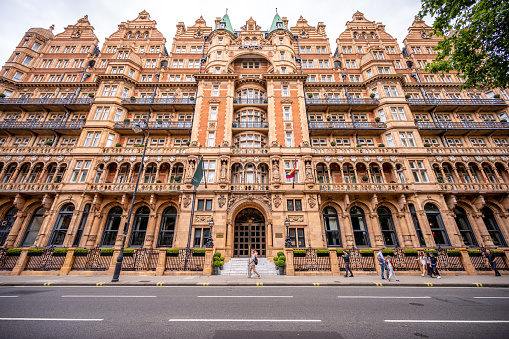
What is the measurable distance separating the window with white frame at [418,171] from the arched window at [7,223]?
158 feet

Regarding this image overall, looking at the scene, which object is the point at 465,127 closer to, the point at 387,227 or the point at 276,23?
the point at 387,227

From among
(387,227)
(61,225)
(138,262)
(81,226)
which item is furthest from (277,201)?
(61,225)

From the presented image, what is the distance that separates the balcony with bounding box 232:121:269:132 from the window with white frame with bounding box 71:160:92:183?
1869 centimetres

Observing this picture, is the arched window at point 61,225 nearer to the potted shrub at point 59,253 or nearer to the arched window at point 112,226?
the arched window at point 112,226

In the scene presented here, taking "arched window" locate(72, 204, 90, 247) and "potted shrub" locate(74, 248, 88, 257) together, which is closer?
"potted shrub" locate(74, 248, 88, 257)

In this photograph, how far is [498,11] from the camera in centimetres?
935

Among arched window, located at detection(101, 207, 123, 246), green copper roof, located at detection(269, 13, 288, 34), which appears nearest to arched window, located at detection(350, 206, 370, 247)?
arched window, located at detection(101, 207, 123, 246)

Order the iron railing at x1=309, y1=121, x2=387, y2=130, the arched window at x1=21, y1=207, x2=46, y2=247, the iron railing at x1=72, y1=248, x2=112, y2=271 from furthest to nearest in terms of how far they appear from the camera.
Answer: the iron railing at x1=309, y1=121, x2=387, y2=130
the arched window at x1=21, y1=207, x2=46, y2=247
the iron railing at x1=72, y1=248, x2=112, y2=271

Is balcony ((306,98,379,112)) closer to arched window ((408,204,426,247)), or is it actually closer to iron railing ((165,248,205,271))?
arched window ((408,204,426,247))

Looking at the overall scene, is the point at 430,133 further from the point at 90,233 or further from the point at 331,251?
the point at 90,233

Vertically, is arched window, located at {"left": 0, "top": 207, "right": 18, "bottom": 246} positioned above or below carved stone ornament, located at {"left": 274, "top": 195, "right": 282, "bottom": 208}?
below

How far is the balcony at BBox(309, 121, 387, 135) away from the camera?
26.6m

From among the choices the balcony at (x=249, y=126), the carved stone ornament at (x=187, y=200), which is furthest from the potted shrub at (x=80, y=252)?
the balcony at (x=249, y=126)

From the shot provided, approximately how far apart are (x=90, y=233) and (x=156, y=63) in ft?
90.2
